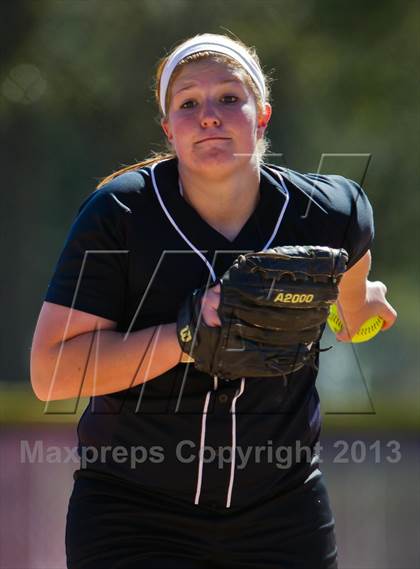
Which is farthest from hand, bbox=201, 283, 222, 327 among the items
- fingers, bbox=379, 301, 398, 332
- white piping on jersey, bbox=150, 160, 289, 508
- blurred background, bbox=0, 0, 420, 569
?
blurred background, bbox=0, 0, 420, 569

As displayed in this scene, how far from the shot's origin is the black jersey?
175 cm

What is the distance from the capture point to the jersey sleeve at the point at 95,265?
1756 millimetres

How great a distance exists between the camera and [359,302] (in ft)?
7.16

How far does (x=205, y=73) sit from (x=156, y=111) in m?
3.71

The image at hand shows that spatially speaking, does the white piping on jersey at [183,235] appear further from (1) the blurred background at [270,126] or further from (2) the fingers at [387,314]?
(1) the blurred background at [270,126]

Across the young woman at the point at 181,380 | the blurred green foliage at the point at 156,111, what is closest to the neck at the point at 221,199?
the young woman at the point at 181,380

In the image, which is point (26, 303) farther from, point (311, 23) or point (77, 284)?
point (77, 284)

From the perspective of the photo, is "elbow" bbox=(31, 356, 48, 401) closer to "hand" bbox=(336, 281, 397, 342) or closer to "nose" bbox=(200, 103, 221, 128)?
"nose" bbox=(200, 103, 221, 128)

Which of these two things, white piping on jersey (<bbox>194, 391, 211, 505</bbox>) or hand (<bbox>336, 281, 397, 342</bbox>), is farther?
hand (<bbox>336, 281, 397, 342</bbox>)

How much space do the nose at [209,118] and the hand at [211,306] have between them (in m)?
0.31

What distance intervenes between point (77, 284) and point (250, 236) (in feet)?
1.11

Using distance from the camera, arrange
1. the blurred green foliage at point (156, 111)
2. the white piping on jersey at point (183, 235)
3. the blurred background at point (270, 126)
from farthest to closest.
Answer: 1. the blurred green foliage at point (156, 111)
2. the blurred background at point (270, 126)
3. the white piping on jersey at point (183, 235)

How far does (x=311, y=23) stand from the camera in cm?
591

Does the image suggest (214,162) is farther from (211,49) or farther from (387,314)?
(387,314)
